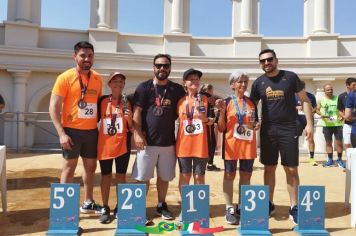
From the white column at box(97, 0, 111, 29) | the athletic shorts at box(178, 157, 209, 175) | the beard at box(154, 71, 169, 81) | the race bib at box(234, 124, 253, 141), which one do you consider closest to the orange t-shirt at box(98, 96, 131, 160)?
the beard at box(154, 71, 169, 81)

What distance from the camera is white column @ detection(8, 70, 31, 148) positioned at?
43.5 ft

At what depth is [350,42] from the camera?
15297mm

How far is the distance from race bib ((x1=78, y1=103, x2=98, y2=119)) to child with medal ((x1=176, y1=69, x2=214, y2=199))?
3.16ft

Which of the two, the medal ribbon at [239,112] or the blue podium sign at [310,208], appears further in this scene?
the medal ribbon at [239,112]

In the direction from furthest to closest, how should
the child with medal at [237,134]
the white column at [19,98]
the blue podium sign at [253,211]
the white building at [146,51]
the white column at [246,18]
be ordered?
the white column at [246,18]
the white building at [146,51]
the white column at [19,98]
the child with medal at [237,134]
the blue podium sign at [253,211]

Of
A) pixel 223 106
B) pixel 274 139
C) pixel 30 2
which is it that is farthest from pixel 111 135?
pixel 30 2

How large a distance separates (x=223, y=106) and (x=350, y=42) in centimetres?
1304

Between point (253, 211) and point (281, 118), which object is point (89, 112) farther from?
point (281, 118)

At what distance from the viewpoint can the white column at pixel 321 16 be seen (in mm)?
15297

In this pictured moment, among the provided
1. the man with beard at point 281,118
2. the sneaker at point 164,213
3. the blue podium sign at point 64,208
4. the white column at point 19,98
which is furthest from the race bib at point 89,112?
the white column at point 19,98

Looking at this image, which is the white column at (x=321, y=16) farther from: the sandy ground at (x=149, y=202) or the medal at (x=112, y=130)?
the medal at (x=112, y=130)

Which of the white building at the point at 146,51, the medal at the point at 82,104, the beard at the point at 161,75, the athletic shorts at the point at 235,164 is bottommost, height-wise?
the athletic shorts at the point at 235,164

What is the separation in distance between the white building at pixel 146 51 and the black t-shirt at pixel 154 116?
33.0ft

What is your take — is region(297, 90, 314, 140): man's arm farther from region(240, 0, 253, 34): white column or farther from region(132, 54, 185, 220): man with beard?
region(240, 0, 253, 34): white column
